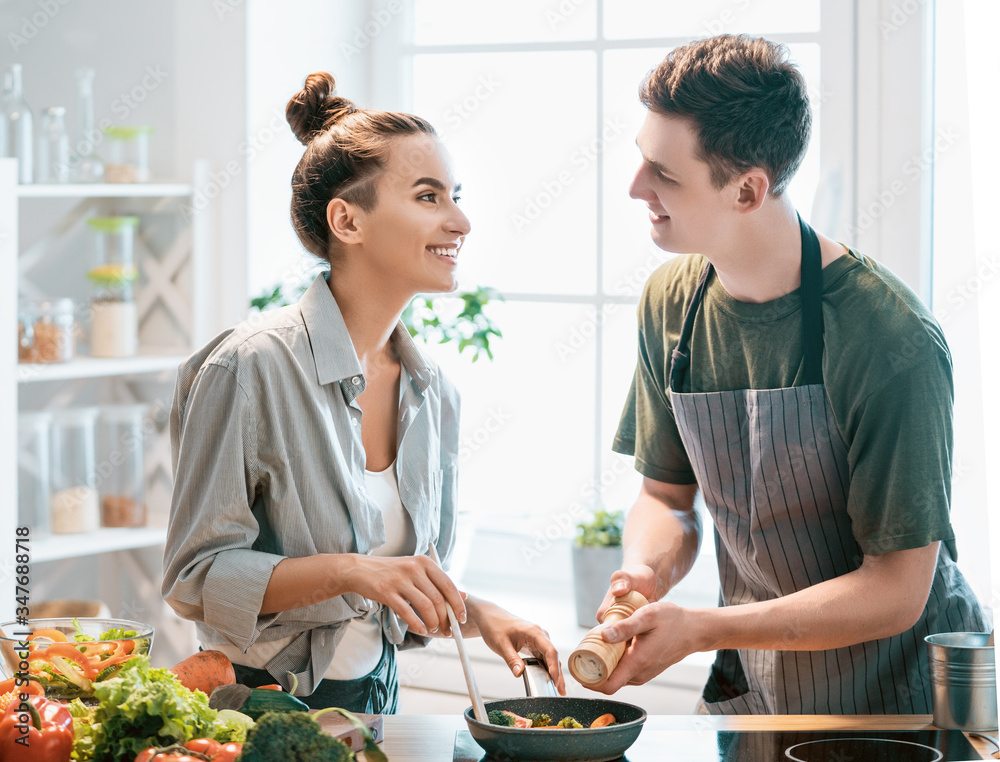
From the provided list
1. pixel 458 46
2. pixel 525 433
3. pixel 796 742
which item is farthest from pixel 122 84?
pixel 796 742

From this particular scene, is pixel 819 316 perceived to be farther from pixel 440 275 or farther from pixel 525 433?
pixel 525 433

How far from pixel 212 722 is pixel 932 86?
2071mm

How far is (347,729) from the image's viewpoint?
43.9 inches

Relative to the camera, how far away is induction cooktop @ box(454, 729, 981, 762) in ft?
3.95

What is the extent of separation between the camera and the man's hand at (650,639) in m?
1.34

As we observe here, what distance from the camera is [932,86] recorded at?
2.38 meters

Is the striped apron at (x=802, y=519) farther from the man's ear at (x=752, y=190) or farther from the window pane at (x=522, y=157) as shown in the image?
the window pane at (x=522, y=157)

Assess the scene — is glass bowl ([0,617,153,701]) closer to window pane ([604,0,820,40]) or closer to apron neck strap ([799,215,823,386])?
apron neck strap ([799,215,823,386])

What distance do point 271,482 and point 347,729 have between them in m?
0.44

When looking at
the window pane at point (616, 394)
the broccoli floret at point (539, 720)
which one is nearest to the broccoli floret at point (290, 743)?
the broccoli floret at point (539, 720)

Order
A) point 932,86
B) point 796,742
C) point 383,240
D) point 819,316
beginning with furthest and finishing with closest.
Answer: point 932,86 < point 383,240 < point 819,316 < point 796,742

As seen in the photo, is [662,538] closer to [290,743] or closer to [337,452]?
[337,452]

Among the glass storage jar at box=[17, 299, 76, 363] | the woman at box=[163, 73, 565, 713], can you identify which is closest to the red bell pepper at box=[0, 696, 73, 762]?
the woman at box=[163, 73, 565, 713]

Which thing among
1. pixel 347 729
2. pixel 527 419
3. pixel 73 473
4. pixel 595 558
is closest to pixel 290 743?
pixel 347 729
